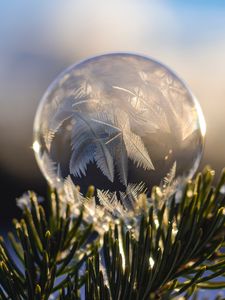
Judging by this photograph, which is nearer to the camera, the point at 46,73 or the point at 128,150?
the point at 128,150

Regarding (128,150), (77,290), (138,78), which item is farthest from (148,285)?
(138,78)

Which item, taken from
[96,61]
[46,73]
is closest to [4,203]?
[46,73]

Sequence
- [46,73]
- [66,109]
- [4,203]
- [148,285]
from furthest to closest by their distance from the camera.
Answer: [46,73], [4,203], [66,109], [148,285]

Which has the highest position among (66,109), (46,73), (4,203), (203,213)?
(66,109)

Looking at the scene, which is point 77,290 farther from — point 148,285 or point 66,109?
point 66,109

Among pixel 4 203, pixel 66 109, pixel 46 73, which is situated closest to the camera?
pixel 66 109

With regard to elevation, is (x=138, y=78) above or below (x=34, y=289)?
above
